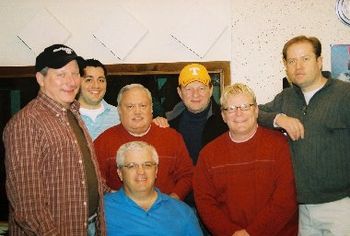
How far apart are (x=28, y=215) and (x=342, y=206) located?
1.74 meters

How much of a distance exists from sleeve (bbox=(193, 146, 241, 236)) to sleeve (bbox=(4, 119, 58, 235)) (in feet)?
3.06

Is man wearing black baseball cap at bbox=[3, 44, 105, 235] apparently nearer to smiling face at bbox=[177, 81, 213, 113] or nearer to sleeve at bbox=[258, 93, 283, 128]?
smiling face at bbox=[177, 81, 213, 113]

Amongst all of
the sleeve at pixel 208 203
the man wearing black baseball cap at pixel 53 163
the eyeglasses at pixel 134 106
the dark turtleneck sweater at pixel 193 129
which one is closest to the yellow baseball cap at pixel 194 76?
the dark turtleneck sweater at pixel 193 129

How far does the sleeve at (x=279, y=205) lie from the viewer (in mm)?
2184

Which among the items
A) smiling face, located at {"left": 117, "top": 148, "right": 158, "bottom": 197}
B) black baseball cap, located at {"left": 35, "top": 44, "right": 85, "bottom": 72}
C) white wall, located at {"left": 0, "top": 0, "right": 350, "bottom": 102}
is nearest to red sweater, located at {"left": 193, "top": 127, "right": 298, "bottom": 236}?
smiling face, located at {"left": 117, "top": 148, "right": 158, "bottom": 197}

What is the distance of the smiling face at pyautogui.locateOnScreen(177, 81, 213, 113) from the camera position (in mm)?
2918

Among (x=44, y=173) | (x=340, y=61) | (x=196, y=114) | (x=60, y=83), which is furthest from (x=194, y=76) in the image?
(x=44, y=173)

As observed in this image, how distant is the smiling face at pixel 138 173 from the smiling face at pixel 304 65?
1.04 meters

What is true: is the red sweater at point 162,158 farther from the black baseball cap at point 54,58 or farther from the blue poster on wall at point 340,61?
the blue poster on wall at point 340,61

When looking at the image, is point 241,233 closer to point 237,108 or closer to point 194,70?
point 237,108

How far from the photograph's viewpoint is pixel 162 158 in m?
2.60

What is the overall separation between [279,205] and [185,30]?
1879 mm

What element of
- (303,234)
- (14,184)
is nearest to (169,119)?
(303,234)

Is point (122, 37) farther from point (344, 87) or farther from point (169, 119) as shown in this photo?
point (344, 87)
